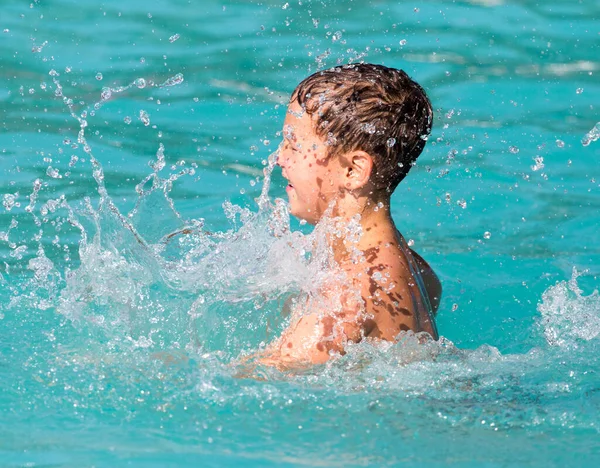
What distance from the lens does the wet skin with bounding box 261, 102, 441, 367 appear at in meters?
2.97

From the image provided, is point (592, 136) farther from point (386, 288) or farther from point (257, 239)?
point (386, 288)

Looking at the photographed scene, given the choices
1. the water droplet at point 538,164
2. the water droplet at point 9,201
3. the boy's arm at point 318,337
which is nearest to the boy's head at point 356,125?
the boy's arm at point 318,337

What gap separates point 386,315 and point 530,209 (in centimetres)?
195

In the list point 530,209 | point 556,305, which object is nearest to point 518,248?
→ point 530,209

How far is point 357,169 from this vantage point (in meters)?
3.11

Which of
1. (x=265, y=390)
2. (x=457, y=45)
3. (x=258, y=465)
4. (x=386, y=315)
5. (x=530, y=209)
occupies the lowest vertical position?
(x=258, y=465)

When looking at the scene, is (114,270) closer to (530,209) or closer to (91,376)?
(91,376)

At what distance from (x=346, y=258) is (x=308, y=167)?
300 millimetres

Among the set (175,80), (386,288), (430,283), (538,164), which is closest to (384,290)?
(386,288)

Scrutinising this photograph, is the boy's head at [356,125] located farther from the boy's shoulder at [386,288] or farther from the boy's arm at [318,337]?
the boy's arm at [318,337]

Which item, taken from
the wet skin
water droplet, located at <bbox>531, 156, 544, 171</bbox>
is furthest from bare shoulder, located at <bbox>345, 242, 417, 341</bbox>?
water droplet, located at <bbox>531, 156, 544, 171</bbox>

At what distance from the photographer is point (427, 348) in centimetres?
309

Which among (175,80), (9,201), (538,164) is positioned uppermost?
(538,164)

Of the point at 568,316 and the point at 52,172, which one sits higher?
the point at 52,172
